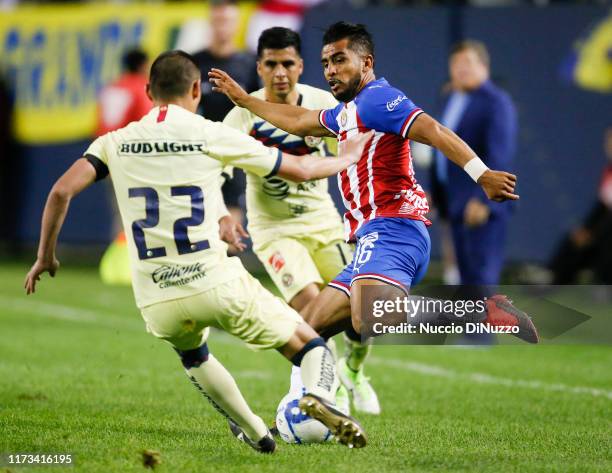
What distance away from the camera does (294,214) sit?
28.9 feet

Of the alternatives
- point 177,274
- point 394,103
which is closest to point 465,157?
point 394,103

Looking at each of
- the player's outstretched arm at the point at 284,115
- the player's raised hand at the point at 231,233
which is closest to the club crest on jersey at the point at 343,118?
the player's outstretched arm at the point at 284,115

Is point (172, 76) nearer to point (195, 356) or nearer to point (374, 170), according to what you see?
point (195, 356)

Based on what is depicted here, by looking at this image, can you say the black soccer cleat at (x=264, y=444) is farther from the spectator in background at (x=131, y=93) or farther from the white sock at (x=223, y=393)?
the spectator in background at (x=131, y=93)

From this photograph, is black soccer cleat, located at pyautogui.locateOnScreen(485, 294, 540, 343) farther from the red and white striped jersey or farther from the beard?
the beard

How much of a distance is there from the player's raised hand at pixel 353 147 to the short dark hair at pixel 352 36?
1.92ft

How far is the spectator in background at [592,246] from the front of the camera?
603 inches

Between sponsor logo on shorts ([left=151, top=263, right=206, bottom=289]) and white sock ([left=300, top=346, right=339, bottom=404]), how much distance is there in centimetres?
76

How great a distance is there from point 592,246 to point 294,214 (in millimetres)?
7762

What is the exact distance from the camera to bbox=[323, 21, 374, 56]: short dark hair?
756cm

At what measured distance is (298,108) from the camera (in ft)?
26.4

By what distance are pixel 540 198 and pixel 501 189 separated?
420 inches

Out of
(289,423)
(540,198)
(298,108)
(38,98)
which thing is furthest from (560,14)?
(289,423)

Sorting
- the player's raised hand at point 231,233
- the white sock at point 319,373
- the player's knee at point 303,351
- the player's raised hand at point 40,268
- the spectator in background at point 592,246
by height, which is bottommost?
the spectator in background at point 592,246
